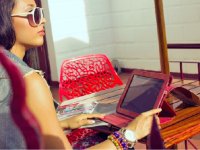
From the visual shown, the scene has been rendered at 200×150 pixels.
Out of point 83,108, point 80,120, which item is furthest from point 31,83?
point 83,108

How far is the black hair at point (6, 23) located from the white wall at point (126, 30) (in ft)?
16.1

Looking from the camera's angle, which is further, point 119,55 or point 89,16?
point 119,55

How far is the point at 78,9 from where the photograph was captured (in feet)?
21.6

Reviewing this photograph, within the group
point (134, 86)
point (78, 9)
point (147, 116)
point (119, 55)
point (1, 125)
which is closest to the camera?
point (1, 125)

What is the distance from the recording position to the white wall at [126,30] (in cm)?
593

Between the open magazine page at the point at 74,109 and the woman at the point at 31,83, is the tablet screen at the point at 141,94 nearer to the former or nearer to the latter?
the woman at the point at 31,83

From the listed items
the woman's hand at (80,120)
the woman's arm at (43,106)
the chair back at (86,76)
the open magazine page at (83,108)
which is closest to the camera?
the woman's arm at (43,106)

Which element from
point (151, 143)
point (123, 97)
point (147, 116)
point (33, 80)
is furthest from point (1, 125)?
point (151, 143)

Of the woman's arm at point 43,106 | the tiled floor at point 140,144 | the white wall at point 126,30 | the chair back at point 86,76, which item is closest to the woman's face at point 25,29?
the woman's arm at point 43,106

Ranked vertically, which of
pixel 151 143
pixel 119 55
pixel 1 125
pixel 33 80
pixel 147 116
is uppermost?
pixel 151 143

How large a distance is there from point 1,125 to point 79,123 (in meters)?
0.59

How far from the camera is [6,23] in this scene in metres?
1.24

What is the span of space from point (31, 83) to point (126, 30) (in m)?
6.12

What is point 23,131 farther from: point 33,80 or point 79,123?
point 79,123
